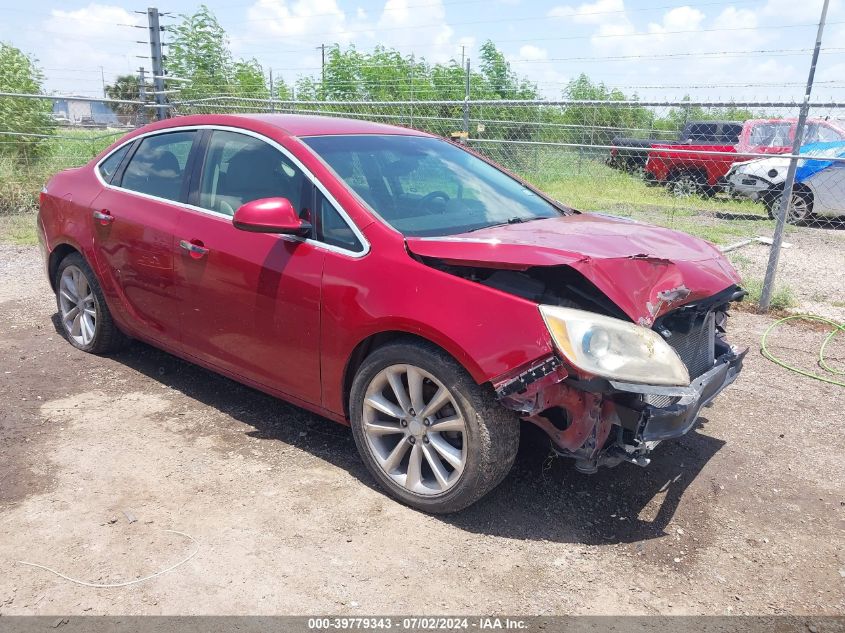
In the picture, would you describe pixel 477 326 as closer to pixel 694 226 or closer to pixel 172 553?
pixel 172 553

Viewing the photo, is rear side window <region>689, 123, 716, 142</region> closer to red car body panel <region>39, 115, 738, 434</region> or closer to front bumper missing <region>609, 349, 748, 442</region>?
red car body panel <region>39, 115, 738, 434</region>

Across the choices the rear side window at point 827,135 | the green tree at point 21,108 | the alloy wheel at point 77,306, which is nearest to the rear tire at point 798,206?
the rear side window at point 827,135

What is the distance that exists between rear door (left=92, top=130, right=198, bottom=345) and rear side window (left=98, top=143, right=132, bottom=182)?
12mm

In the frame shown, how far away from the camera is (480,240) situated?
301 cm

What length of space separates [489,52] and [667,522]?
1557 centimetres

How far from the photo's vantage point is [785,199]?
20.3ft

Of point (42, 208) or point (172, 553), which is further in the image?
point (42, 208)

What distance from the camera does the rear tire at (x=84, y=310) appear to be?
4781 millimetres

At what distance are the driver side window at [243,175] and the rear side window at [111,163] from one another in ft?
3.33

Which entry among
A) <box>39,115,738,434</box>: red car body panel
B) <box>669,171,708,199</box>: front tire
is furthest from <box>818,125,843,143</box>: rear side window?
<box>39,115,738,434</box>: red car body panel

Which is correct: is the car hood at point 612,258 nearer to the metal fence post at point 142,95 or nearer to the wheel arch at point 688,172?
the wheel arch at point 688,172

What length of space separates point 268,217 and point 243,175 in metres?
0.69

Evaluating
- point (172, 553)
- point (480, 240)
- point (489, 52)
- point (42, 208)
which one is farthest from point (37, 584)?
point (489, 52)

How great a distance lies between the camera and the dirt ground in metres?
2.64
